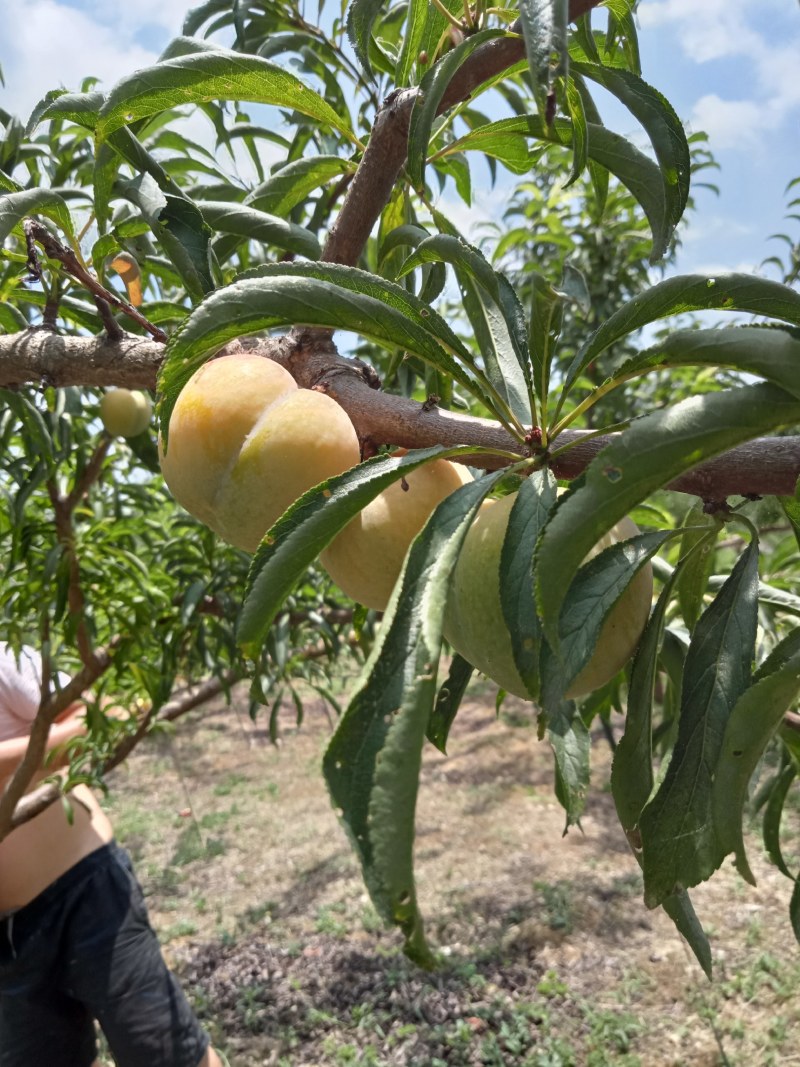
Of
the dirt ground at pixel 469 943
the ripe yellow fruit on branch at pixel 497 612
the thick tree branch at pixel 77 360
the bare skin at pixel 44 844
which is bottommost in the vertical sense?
the dirt ground at pixel 469 943

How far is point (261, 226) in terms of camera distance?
2.50 feet

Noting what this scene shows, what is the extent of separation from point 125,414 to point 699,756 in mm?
1342

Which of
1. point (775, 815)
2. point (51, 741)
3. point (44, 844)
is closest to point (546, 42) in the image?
point (775, 815)

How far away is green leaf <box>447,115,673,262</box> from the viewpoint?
1.90 feet

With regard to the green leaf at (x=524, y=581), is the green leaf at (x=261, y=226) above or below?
above

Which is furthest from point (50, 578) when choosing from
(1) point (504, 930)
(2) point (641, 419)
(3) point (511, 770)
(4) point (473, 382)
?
(3) point (511, 770)

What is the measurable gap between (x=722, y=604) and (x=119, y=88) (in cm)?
55

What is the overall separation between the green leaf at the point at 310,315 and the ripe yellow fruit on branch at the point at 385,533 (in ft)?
0.23

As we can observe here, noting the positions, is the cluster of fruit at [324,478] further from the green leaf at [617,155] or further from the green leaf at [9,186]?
the green leaf at [9,186]

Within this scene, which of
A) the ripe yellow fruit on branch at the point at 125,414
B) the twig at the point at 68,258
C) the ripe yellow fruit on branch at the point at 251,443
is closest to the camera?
the ripe yellow fruit on branch at the point at 251,443

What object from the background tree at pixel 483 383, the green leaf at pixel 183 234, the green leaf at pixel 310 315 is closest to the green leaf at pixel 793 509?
the background tree at pixel 483 383

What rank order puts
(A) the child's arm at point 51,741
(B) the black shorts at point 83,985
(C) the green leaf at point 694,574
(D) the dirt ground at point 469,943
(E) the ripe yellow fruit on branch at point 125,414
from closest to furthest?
(C) the green leaf at point 694,574 < (E) the ripe yellow fruit on branch at point 125,414 < (A) the child's arm at point 51,741 < (B) the black shorts at point 83,985 < (D) the dirt ground at point 469,943

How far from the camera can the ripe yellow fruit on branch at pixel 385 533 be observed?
0.50 metres

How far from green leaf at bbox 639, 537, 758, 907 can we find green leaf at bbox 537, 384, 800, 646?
0.53ft
